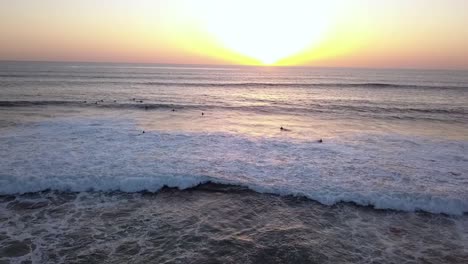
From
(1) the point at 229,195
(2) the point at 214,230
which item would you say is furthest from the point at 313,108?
(2) the point at 214,230

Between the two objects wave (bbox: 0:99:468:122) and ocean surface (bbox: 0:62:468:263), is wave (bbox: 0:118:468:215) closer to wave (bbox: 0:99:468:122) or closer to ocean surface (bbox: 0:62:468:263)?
ocean surface (bbox: 0:62:468:263)

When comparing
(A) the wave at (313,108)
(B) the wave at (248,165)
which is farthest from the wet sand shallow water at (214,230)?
(A) the wave at (313,108)

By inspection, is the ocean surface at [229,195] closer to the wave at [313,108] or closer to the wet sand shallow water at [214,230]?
the wet sand shallow water at [214,230]

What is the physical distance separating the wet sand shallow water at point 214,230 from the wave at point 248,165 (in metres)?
0.64

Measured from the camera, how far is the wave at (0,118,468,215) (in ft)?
36.0

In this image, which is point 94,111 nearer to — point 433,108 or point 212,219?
point 212,219

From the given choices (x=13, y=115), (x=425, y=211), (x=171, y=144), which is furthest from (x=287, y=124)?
(x=13, y=115)

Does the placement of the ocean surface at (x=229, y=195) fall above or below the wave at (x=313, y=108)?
below

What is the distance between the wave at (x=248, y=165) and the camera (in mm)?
10984

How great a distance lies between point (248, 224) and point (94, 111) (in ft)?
75.0

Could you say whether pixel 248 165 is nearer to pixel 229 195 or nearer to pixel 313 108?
pixel 229 195

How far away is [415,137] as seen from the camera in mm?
19750

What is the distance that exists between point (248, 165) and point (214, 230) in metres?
5.41

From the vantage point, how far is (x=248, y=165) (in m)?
13.8
